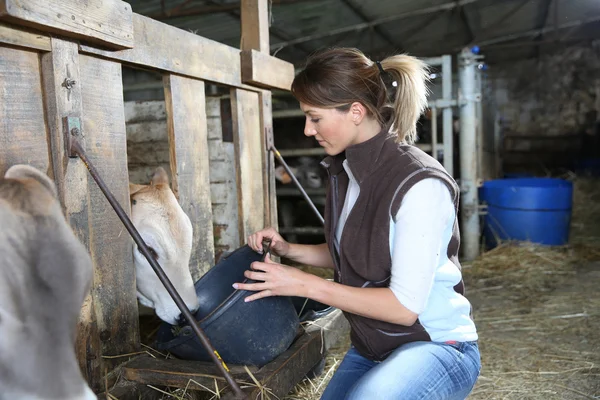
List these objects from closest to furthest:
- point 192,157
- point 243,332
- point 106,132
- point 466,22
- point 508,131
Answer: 1. point 243,332
2. point 106,132
3. point 192,157
4. point 466,22
5. point 508,131

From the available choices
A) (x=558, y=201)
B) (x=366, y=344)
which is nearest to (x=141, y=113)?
(x=366, y=344)

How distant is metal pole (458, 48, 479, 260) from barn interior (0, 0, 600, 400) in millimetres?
15

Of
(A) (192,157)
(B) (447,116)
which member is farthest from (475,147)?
(A) (192,157)

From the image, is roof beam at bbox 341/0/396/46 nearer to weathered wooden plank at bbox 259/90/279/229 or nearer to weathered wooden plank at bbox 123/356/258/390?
weathered wooden plank at bbox 259/90/279/229

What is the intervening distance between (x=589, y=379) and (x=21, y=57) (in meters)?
2.99

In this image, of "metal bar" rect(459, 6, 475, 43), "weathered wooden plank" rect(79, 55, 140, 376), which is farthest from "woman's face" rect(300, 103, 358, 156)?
"metal bar" rect(459, 6, 475, 43)

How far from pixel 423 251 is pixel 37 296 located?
1051mm

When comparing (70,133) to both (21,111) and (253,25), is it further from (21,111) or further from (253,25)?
(253,25)

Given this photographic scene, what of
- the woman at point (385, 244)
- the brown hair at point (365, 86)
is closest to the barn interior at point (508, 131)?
the woman at point (385, 244)

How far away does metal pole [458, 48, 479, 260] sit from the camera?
5.39 meters

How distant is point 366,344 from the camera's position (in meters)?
1.85

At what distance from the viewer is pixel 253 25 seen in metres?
3.24

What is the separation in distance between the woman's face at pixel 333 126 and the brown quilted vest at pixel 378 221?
0.22 ft

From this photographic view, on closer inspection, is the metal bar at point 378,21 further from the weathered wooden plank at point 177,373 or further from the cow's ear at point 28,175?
the cow's ear at point 28,175
